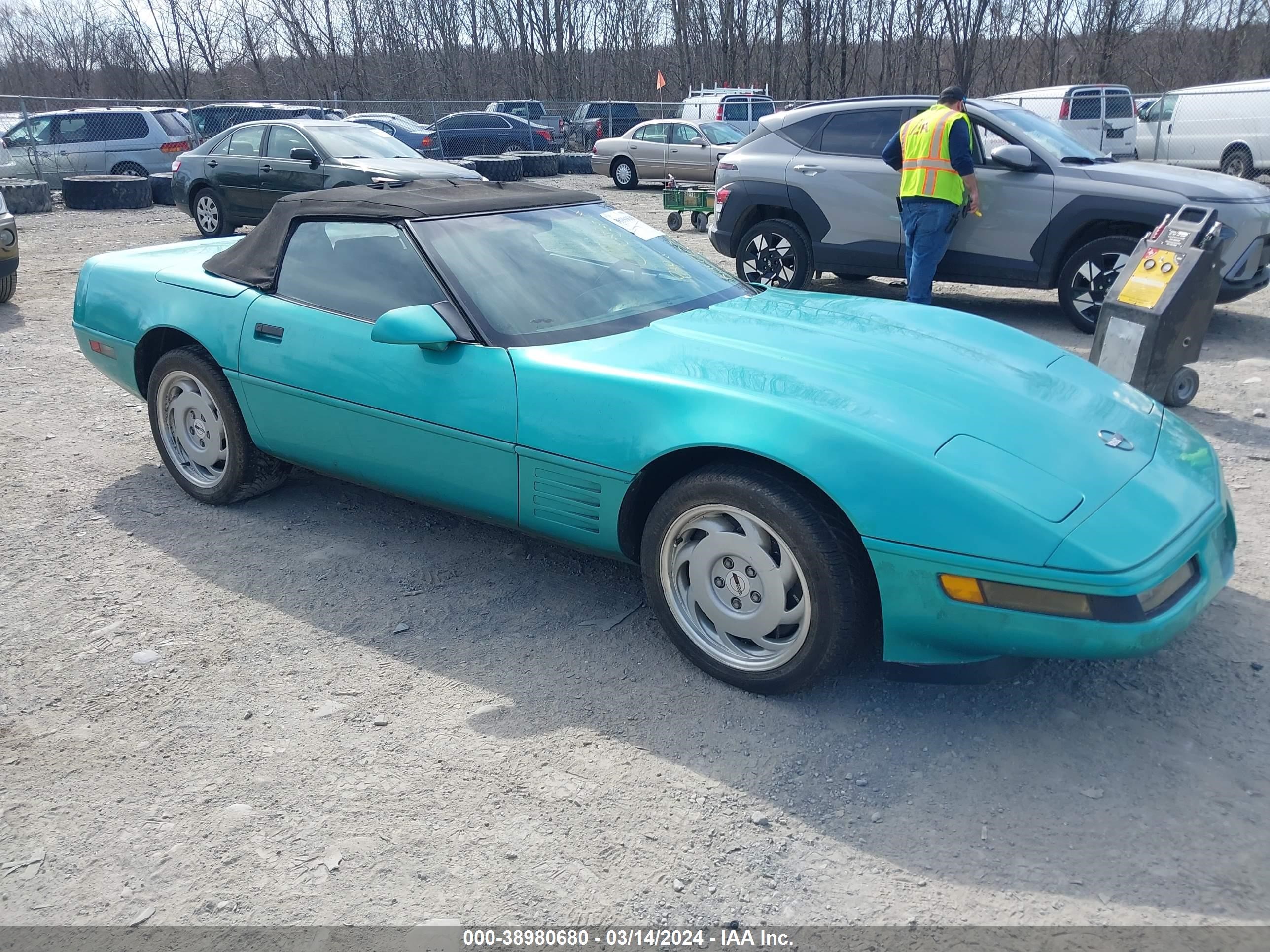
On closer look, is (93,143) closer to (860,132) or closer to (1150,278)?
(860,132)

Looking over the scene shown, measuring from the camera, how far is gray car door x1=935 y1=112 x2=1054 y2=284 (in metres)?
7.61

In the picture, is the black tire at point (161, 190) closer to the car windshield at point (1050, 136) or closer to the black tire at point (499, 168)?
the black tire at point (499, 168)

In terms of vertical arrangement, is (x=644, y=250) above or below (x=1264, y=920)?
above

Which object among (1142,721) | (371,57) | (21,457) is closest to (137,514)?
(21,457)

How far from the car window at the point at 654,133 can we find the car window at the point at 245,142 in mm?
9455

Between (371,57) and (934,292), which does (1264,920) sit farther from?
(371,57)

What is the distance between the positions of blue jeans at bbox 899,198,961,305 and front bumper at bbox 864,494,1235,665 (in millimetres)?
4762

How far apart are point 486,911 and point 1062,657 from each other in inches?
61.9

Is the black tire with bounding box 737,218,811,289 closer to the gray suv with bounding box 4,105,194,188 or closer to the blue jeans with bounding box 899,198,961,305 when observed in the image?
the blue jeans with bounding box 899,198,961,305

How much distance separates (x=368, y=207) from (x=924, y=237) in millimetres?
4611

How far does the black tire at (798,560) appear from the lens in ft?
9.19

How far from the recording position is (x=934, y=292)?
9422mm

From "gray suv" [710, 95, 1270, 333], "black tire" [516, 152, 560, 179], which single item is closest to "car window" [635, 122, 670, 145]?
"black tire" [516, 152, 560, 179]

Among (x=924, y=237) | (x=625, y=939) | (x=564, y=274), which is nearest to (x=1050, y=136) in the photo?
(x=924, y=237)
